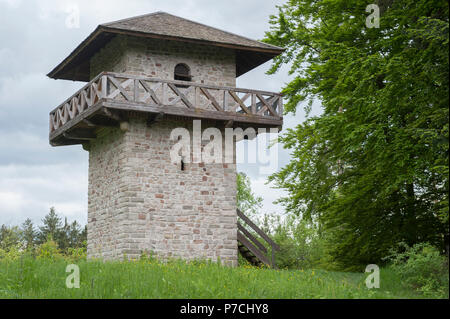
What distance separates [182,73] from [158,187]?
3828mm

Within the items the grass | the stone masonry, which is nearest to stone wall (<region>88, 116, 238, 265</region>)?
the stone masonry

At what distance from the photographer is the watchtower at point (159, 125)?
1698cm

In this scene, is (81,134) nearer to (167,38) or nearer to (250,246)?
(167,38)

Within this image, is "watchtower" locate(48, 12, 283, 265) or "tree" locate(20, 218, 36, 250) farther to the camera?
"tree" locate(20, 218, 36, 250)

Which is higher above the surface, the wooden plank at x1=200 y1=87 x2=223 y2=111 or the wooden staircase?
the wooden plank at x1=200 y1=87 x2=223 y2=111

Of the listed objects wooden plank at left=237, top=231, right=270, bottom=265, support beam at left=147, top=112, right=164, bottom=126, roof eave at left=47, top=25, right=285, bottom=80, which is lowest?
wooden plank at left=237, top=231, right=270, bottom=265

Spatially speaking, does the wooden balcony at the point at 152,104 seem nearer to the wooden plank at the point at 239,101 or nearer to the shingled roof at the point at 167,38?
the wooden plank at the point at 239,101

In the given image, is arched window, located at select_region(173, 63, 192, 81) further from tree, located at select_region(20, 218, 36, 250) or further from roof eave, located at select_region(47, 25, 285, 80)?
tree, located at select_region(20, 218, 36, 250)

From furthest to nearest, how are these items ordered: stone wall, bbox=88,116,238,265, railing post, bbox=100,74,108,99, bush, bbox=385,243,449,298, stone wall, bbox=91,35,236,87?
stone wall, bbox=91,35,236,87
stone wall, bbox=88,116,238,265
railing post, bbox=100,74,108,99
bush, bbox=385,243,449,298

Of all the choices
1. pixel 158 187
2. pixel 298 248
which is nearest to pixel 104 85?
pixel 158 187

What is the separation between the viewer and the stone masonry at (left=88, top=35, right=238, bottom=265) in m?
17.1

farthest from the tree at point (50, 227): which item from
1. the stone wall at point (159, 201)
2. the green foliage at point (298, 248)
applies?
the stone wall at point (159, 201)

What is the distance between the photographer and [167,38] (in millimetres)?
17531

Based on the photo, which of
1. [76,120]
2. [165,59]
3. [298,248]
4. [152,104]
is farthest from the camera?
[298,248]
